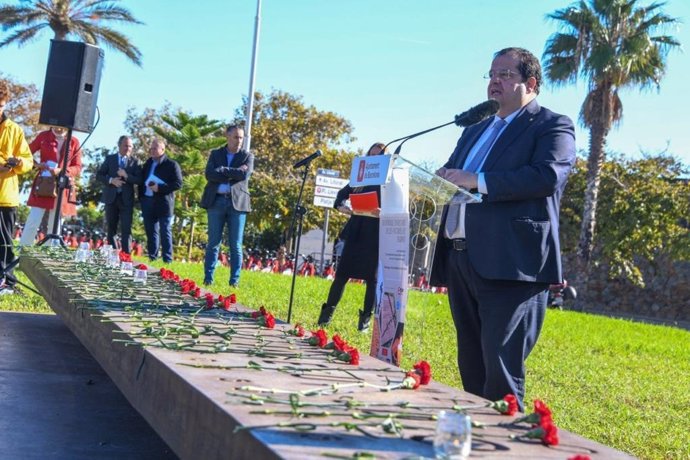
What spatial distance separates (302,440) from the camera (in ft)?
7.27

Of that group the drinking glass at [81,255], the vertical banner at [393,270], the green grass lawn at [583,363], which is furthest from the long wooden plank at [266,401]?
the drinking glass at [81,255]

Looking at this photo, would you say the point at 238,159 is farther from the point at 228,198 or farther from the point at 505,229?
the point at 505,229

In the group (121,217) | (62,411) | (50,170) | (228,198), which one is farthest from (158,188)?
(62,411)

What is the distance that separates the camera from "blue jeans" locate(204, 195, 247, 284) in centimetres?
1054

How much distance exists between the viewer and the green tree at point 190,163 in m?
32.1

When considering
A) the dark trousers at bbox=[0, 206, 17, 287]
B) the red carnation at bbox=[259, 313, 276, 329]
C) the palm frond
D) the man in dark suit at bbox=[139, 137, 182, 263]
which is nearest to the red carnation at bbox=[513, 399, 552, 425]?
the red carnation at bbox=[259, 313, 276, 329]

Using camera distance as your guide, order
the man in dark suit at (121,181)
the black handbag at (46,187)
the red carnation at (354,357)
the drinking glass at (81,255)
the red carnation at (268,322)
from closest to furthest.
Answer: the red carnation at (354,357) → the red carnation at (268,322) → the drinking glass at (81,255) → the black handbag at (46,187) → the man in dark suit at (121,181)

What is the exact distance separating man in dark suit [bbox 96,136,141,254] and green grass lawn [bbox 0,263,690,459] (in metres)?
1.23

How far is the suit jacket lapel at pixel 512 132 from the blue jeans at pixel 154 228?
9.52 m

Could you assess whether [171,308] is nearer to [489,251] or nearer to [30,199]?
[489,251]

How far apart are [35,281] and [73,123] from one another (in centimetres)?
426

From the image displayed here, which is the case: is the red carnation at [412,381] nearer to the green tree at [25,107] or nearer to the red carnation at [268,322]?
the red carnation at [268,322]

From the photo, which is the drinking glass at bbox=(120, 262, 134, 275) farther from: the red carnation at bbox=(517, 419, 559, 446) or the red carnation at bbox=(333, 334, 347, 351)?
the red carnation at bbox=(517, 419, 559, 446)

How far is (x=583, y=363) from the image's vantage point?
875 centimetres
